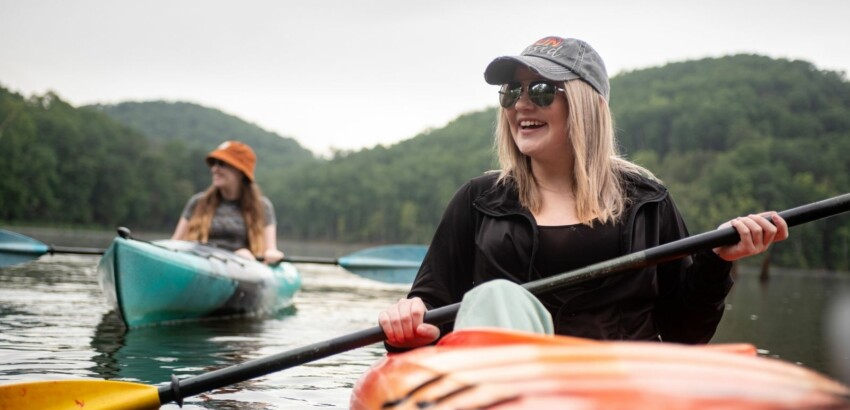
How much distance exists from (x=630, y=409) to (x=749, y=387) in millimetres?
228

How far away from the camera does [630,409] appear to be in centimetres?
152

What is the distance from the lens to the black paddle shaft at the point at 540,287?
9.10 ft

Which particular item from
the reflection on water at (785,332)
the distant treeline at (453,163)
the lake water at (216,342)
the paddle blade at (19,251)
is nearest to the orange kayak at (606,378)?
the lake water at (216,342)

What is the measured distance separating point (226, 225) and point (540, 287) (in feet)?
22.8

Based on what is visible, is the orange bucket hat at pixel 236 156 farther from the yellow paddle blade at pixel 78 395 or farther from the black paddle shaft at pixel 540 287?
the black paddle shaft at pixel 540 287

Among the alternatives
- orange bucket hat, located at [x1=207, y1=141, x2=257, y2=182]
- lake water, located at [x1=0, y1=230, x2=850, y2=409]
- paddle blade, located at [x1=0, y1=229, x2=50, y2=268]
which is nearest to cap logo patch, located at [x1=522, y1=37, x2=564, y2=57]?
lake water, located at [x1=0, y1=230, x2=850, y2=409]

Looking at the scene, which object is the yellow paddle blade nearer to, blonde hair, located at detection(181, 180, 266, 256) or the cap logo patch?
the cap logo patch

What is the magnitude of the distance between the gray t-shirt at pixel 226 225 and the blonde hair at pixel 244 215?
0.06 meters

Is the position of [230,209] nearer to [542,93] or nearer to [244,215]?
[244,215]

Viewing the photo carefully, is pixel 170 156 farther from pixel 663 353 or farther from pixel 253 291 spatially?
pixel 663 353

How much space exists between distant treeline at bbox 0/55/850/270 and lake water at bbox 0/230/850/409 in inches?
2386

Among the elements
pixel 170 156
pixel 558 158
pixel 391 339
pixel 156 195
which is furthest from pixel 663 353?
pixel 170 156

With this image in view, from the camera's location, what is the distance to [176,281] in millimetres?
7723

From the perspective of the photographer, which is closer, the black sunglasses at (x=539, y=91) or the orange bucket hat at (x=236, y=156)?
the black sunglasses at (x=539, y=91)
